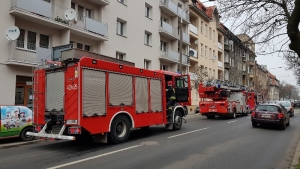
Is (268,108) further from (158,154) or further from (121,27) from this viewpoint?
(121,27)

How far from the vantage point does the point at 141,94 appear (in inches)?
431

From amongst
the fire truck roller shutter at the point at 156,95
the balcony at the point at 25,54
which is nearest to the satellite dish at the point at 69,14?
the balcony at the point at 25,54

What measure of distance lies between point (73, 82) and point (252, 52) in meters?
5.59

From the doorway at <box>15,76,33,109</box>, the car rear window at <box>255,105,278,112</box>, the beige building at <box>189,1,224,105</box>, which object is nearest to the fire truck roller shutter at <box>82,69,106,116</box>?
the doorway at <box>15,76,33,109</box>

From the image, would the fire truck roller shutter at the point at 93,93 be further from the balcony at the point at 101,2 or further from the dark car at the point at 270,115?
the balcony at the point at 101,2

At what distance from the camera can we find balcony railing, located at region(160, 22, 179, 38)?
28.6 metres

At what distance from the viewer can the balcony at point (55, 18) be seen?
571 inches

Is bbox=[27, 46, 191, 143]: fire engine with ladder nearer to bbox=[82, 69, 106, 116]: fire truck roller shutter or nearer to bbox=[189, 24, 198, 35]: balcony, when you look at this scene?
bbox=[82, 69, 106, 116]: fire truck roller shutter

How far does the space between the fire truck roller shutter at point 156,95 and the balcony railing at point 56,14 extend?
26.5 feet

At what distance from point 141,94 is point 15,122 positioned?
16.0 ft

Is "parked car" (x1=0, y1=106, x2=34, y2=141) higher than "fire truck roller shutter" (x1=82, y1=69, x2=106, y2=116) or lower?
lower

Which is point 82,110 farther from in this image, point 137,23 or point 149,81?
point 137,23

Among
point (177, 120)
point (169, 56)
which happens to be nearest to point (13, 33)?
point (177, 120)

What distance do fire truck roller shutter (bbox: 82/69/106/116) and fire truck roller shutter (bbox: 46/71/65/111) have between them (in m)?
0.94
